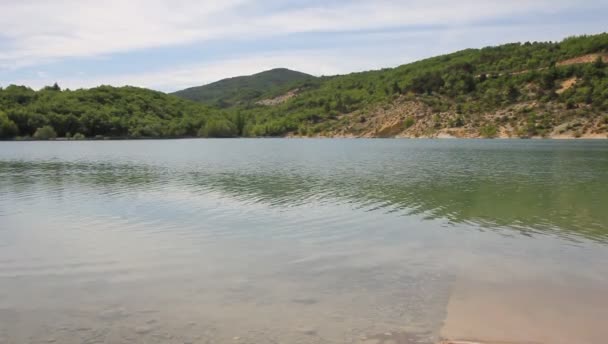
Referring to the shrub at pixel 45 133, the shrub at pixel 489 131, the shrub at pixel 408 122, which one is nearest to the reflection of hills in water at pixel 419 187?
the shrub at pixel 489 131

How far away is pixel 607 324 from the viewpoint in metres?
8.18

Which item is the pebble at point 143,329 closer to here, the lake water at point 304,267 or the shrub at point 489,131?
the lake water at point 304,267

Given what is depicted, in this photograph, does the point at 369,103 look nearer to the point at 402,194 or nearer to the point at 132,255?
the point at 402,194

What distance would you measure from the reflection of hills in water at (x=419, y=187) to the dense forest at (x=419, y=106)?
8462 centimetres

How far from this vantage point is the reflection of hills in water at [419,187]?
18766 mm

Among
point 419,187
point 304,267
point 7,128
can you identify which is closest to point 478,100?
point 419,187

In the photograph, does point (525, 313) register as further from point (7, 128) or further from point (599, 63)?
point (7, 128)

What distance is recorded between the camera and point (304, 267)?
→ 463 inches

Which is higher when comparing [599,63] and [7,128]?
[599,63]

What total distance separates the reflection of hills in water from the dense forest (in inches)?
3332

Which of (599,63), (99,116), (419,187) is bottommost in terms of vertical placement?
(419,187)

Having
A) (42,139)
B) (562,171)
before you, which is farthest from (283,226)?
(42,139)

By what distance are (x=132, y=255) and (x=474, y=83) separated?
147701 mm

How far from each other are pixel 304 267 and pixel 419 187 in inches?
661
